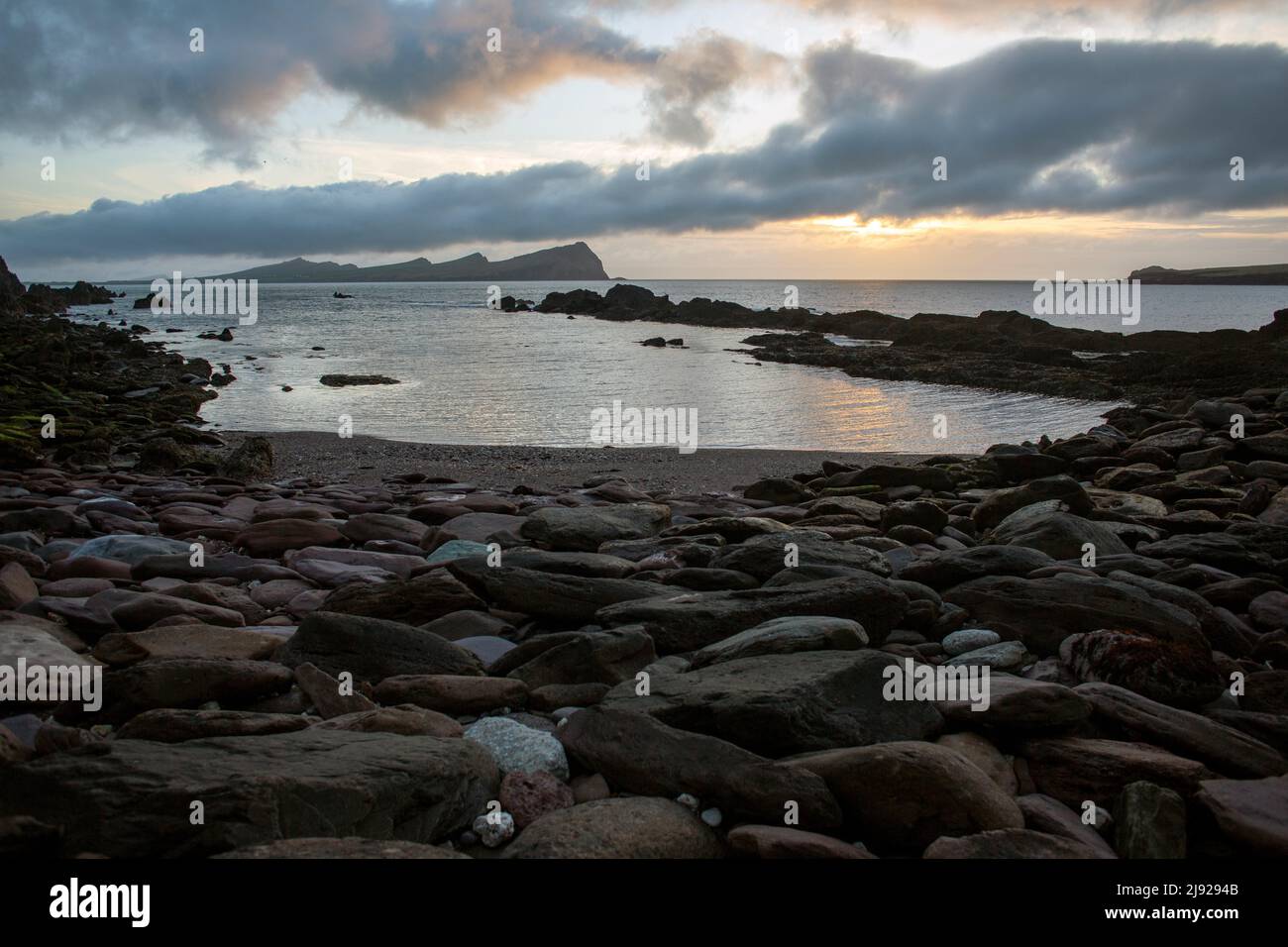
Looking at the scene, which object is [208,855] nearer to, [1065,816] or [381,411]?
[1065,816]

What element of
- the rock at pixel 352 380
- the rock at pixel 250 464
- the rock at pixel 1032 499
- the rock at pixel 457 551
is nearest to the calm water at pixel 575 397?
the rock at pixel 352 380

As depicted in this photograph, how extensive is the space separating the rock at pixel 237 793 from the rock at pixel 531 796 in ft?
0.42

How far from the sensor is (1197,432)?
14.9m

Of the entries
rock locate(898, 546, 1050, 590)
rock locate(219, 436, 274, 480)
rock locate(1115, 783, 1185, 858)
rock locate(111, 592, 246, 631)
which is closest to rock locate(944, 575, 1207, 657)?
rock locate(898, 546, 1050, 590)

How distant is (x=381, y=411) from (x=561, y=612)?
20.7 metres

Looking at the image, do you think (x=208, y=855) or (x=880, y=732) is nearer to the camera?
(x=208, y=855)

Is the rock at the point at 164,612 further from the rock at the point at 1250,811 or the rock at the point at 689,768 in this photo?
the rock at the point at 1250,811

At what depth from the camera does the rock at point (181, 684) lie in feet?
15.2

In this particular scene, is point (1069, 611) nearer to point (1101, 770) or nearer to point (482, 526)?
point (1101, 770)

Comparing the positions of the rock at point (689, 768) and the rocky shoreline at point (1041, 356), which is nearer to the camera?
the rock at point (689, 768)

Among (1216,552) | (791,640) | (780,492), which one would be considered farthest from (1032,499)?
(791,640)

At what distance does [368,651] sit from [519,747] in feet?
4.81

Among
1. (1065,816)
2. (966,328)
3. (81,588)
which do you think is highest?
(966,328)
